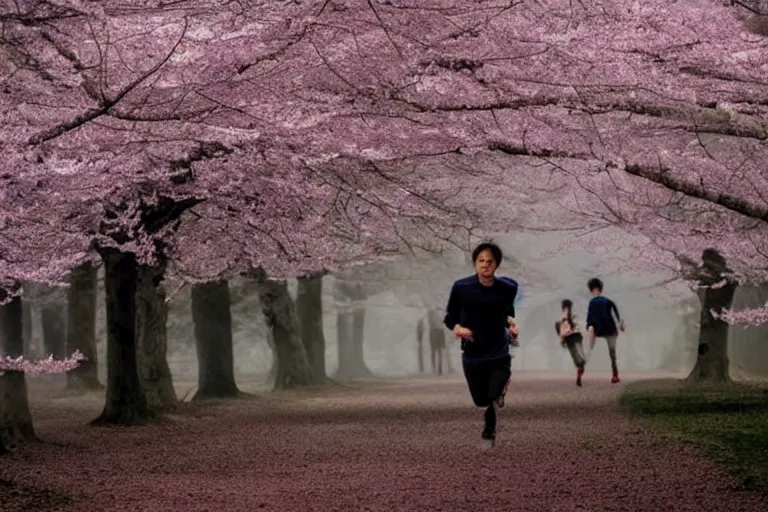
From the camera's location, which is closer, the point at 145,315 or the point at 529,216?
the point at 145,315

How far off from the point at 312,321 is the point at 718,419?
20823 mm

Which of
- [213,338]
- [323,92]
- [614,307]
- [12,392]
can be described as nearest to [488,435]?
[323,92]

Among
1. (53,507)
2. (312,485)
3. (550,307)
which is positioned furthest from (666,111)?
(550,307)

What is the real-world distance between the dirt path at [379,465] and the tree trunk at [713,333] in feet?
22.3

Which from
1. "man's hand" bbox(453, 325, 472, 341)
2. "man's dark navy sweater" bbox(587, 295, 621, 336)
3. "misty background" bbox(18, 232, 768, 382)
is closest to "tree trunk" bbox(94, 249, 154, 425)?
"misty background" bbox(18, 232, 768, 382)

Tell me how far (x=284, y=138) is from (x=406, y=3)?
7.65 feet

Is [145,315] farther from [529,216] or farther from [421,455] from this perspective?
[529,216]

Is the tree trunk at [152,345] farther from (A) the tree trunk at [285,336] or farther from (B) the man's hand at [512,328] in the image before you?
(B) the man's hand at [512,328]

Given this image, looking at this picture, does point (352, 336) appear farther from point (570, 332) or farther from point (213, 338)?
point (570, 332)

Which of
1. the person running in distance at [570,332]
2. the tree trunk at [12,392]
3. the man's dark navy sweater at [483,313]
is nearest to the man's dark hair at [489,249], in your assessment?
the man's dark navy sweater at [483,313]

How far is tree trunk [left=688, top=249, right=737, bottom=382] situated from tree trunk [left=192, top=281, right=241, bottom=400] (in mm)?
11065

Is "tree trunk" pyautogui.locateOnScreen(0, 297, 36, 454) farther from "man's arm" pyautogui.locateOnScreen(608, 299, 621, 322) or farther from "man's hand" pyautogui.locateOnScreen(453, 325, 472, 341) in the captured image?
"man's arm" pyautogui.locateOnScreen(608, 299, 621, 322)

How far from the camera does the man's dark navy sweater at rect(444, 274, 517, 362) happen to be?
9516 millimetres

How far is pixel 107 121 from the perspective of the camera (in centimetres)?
1134
